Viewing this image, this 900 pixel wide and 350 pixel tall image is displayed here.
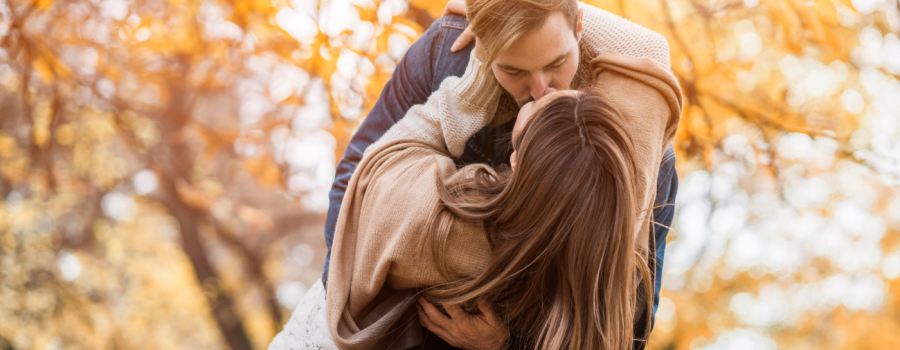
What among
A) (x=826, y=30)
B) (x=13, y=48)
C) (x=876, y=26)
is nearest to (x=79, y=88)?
(x=13, y=48)

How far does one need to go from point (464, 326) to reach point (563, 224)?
0.38 metres

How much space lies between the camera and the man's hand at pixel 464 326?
1396 millimetres

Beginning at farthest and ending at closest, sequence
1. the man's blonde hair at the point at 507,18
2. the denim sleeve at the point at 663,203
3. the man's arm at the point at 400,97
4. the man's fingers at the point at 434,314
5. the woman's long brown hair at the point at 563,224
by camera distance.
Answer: the man's arm at the point at 400,97
the denim sleeve at the point at 663,203
the man's fingers at the point at 434,314
the man's blonde hair at the point at 507,18
the woman's long brown hair at the point at 563,224

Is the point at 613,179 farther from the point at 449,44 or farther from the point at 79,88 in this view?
the point at 79,88

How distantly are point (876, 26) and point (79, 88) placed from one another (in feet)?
14.8

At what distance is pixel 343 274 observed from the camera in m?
1.42

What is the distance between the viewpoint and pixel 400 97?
1.78 m

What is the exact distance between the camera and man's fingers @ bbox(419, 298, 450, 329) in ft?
4.59

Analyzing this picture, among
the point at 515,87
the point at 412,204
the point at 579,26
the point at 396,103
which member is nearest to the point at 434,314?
the point at 412,204

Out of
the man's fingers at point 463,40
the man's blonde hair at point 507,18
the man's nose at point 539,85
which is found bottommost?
the man's fingers at point 463,40

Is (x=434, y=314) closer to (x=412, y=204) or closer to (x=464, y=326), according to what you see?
(x=464, y=326)

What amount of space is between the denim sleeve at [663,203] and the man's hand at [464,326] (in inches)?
18.2

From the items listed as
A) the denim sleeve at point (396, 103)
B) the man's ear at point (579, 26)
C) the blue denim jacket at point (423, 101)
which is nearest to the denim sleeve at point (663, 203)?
the blue denim jacket at point (423, 101)

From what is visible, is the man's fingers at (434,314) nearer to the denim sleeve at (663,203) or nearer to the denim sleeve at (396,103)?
the denim sleeve at (396,103)
